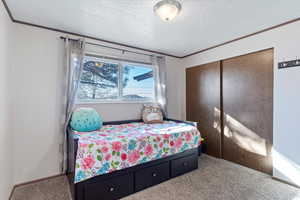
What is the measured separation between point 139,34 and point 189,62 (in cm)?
167

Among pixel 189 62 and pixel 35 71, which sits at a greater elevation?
pixel 189 62

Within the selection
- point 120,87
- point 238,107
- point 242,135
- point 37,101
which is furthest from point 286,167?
point 37,101

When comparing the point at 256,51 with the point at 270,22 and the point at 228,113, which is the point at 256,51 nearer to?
the point at 270,22

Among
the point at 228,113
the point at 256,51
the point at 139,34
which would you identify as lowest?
the point at 228,113

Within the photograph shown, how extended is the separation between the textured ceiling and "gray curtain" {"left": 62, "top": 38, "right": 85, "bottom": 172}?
24 centimetres

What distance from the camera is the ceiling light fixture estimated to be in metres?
1.58

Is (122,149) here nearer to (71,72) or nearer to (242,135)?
(71,72)

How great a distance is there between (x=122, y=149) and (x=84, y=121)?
744mm

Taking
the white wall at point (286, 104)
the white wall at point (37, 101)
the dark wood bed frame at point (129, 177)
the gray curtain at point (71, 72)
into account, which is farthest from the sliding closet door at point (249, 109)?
the white wall at point (37, 101)

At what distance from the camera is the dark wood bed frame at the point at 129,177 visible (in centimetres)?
163

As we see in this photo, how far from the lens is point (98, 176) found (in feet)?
5.47

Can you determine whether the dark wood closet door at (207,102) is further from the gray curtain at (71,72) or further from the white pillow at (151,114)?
the gray curtain at (71,72)

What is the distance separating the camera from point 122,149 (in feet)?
5.90

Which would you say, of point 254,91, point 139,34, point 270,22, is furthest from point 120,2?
point 254,91
